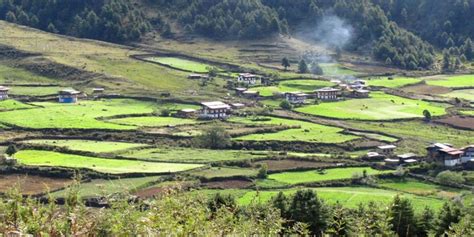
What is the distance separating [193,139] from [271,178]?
1111 centimetres

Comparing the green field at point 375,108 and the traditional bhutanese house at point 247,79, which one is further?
the traditional bhutanese house at point 247,79

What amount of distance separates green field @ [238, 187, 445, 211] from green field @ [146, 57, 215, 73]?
4408 cm

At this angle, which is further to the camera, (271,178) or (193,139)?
(193,139)

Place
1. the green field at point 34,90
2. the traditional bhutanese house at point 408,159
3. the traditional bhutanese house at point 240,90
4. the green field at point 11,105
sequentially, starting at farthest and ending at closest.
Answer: the traditional bhutanese house at point 240,90 < the green field at point 34,90 < the green field at point 11,105 < the traditional bhutanese house at point 408,159

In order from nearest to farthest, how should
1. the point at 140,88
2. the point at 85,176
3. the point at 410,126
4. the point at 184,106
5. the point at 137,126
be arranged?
the point at 85,176 < the point at 137,126 < the point at 410,126 < the point at 184,106 < the point at 140,88

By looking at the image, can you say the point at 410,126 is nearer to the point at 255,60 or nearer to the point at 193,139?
the point at 193,139

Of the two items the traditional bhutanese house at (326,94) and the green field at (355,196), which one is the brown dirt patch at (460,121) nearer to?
the traditional bhutanese house at (326,94)

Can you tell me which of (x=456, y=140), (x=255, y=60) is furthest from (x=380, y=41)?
(x=456, y=140)

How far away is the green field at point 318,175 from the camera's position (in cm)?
4455

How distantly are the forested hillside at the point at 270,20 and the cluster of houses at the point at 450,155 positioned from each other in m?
49.4

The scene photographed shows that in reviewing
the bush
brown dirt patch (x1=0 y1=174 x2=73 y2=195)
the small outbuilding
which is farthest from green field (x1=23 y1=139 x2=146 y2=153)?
the bush

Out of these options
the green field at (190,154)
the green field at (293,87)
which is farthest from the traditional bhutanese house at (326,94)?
the green field at (190,154)

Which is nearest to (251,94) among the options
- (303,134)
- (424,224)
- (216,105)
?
(216,105)

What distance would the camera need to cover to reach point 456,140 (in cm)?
5631
